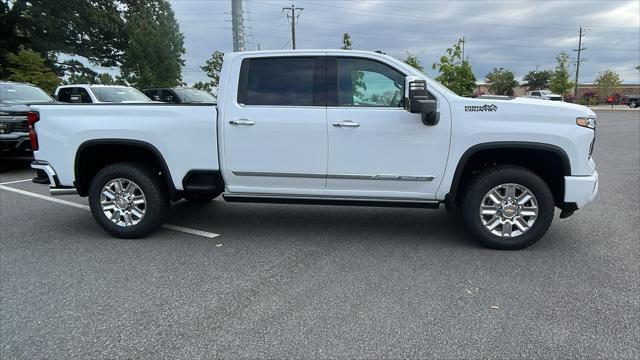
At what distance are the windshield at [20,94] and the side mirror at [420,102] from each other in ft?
29.9

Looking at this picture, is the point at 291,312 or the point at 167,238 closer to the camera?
the point at 291,312

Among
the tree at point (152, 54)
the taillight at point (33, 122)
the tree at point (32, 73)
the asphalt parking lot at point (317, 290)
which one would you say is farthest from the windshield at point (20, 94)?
the tree at point (152, 54)

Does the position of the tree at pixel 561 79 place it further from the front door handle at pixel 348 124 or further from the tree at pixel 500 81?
the front door handle at pixel 348 124

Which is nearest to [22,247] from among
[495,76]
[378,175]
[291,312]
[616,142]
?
[291,312]

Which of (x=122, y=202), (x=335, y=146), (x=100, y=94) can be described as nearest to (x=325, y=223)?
(x=335, y=146)

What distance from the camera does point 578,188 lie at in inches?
164

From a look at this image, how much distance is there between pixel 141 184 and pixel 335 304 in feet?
8.77

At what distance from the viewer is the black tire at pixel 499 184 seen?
4.25 meters

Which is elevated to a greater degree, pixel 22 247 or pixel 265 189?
pixel 265 189

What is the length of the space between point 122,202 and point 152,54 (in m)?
26.8

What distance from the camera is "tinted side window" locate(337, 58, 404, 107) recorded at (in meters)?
4.39

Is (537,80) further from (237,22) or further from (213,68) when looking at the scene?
(237,22)

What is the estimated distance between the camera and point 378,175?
441 cm

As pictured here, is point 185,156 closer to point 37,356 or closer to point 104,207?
point 104,207
